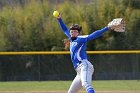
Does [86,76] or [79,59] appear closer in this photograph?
[86,76]

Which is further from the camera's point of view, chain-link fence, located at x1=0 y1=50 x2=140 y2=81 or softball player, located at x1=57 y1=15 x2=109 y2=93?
chain-link fence, located at x1=0 y1=50 x2=140 y2=81

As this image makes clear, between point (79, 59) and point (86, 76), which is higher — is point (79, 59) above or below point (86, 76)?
above

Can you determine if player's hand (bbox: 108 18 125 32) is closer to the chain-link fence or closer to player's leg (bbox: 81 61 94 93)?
player's leg (bbox: 81 61 94 93)

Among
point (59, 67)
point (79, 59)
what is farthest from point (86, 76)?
point (59, 67)

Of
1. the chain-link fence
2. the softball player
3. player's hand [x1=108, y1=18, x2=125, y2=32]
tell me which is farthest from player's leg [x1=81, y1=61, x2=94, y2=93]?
the chain-link fence

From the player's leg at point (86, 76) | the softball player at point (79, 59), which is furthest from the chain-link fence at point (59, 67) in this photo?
the player's leg at point (86, 76)

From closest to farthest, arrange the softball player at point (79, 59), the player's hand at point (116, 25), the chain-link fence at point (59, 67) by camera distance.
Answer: the player's hand at point (116, 25) → the softball player at point (79, 59) → the chain-link fence at point (59, 67)

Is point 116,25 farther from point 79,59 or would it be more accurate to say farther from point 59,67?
point 59,67

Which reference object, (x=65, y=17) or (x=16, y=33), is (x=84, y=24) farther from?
(x=16, y=33)

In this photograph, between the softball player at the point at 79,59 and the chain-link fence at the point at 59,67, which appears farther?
the chain-link fence at the point at 59,67

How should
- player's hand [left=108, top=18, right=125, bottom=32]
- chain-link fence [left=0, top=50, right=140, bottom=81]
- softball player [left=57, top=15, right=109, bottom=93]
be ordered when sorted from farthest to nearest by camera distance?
1. chain-link fence [left=0, top=50, right=140, bottom=81]
2. softball player [left=57, top=15, right=109, bottom=93]
3. player's hand [left=108, top=18, right=125, bottom=32]

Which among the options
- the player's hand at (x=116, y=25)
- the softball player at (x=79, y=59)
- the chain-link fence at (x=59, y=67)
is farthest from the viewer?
the chain-link fence at (x=59, y=67)

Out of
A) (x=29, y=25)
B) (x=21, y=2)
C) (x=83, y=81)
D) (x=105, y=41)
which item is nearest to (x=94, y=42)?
(x=105, y=41)

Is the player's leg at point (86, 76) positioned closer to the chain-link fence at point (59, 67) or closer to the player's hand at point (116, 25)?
the player's hand at point (116, 25)
